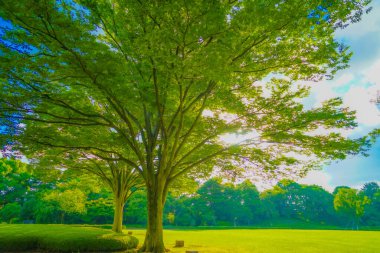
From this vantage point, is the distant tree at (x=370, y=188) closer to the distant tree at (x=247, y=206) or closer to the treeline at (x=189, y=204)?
the treeline at (x=189, y=204)

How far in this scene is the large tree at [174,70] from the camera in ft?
22.8

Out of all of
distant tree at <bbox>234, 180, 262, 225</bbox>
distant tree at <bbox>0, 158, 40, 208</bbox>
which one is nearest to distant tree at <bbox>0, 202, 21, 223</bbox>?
distant tree at <bbox>0, 158, 40, 208</bbox>

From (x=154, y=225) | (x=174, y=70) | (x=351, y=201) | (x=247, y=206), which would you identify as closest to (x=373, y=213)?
(x=351, y=201)

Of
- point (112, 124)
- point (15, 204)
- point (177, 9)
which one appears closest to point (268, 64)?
point (177, 9)

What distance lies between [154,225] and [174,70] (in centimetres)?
790

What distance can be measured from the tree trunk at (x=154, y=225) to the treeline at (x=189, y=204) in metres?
6.63

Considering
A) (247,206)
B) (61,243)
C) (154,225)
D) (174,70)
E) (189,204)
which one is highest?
(174,70)

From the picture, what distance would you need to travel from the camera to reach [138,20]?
740 centimetres

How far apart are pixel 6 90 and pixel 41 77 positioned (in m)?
1.70

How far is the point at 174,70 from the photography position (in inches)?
298

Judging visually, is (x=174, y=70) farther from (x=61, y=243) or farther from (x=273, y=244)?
(x=273, y=244)

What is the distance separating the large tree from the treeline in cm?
431

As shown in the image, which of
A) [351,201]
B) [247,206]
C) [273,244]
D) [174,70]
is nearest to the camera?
[174,70]

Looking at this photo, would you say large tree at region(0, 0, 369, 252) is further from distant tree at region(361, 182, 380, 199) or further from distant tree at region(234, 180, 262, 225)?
distant tree at region(361, 182, 380, 199)
